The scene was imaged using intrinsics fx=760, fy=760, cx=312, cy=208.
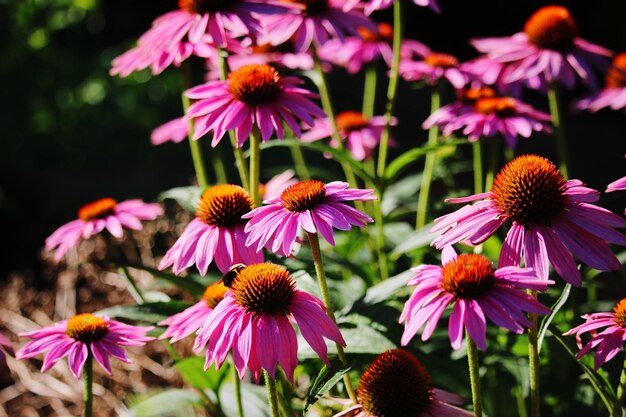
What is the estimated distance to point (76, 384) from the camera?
2.25 meters

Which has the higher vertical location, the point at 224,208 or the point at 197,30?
the point at 197,30

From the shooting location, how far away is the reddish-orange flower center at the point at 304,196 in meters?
1.14

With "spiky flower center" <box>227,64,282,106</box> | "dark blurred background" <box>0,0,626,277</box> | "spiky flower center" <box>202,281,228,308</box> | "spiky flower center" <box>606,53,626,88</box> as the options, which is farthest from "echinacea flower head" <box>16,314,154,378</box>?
"dark blurred background" <box>0,0,626,277</box>

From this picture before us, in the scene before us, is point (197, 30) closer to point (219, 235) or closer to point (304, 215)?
point (219, 235)

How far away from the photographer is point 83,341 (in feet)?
4.25

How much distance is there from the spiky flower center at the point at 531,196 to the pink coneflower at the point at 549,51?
2.53ft

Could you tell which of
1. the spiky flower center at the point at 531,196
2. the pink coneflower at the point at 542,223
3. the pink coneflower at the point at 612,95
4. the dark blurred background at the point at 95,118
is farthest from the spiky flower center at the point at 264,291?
the dark blurred background at the point at 95,118

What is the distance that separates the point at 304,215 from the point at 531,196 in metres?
0.32

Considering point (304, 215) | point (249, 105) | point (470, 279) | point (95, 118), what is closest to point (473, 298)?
point (470, 279)

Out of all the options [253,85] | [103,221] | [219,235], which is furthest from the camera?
[103,221]

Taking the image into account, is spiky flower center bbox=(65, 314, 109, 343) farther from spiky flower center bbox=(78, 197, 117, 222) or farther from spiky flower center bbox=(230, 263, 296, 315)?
spiky flower center bbox=(78, 197, 117, 222)

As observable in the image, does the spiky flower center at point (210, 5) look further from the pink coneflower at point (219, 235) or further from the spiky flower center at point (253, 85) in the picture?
the pink coneflower at point (219, 235)

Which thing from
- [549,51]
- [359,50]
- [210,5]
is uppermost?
[210,5]

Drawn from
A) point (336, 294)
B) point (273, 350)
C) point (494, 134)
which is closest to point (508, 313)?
point (273, 350)
